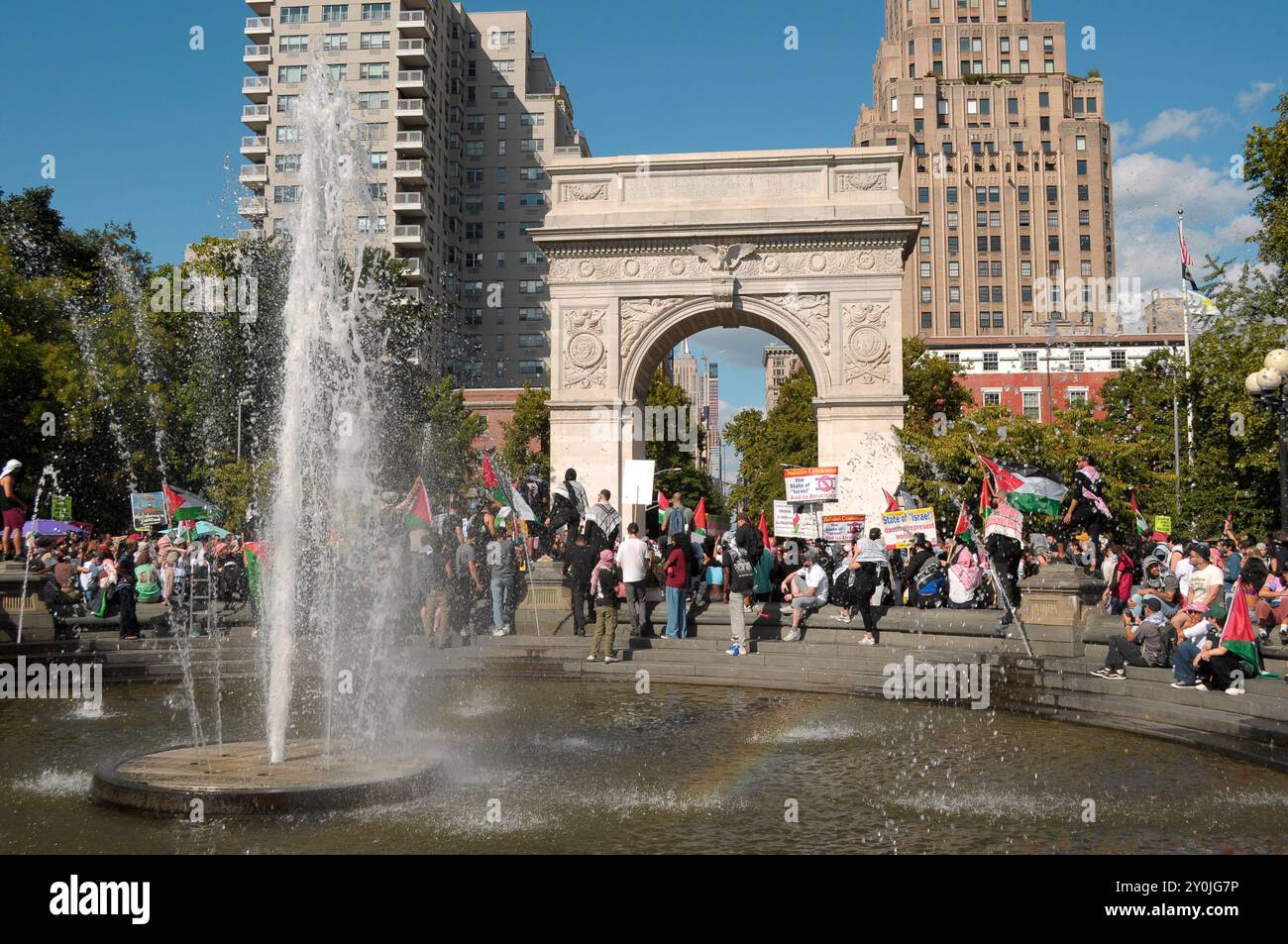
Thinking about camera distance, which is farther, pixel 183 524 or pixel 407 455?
pixel 407 455

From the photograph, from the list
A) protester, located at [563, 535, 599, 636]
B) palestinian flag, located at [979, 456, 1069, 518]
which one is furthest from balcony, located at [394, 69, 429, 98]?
palestinian flag, located at [979, 456, 1069, 518]

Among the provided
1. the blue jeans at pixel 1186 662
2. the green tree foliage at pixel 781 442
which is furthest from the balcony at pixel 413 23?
the blue jeans at pixel 1186 662

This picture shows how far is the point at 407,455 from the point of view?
4788 cm

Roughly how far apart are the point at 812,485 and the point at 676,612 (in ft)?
23.8

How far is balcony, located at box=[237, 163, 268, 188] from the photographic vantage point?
68.1 metres

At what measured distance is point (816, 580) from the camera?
17.4m

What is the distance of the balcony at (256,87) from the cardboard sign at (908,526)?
2542 inches

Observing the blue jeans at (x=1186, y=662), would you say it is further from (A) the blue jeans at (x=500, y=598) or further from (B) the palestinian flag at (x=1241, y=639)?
(A) the blue jeans at (x=500, y=598)

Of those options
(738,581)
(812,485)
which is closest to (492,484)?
(738,581)

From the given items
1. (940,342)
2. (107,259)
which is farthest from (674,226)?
(940,342)

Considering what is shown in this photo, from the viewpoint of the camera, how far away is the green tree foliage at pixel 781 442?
61531 mm

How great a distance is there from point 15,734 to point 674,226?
21.1 metres

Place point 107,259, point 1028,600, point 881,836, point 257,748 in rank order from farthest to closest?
point 107,259, point 1028,600, point 257,748, point 881,836
